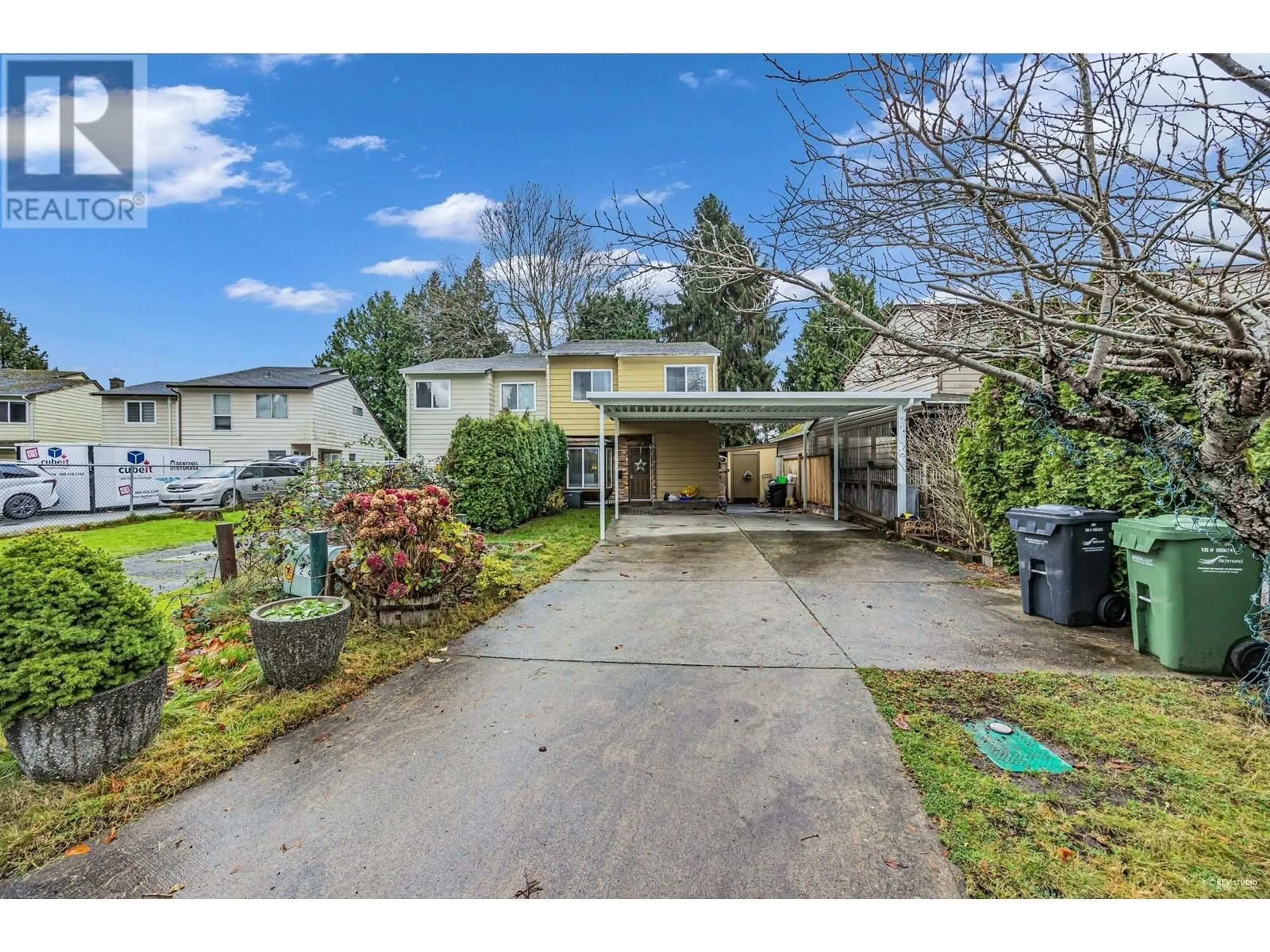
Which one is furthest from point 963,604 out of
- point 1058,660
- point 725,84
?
point 725,84

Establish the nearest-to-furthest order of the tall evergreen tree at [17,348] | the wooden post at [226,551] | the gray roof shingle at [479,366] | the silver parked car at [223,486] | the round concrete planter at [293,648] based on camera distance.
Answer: the round concrete planter at [293,648] → the wooden post at [226,551] → the silver parked car at [223,486] → the gray roof shingle at [479,366] → the tall evergreen tree at [17,348]

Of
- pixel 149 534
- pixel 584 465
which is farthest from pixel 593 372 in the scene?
pixel 149 534

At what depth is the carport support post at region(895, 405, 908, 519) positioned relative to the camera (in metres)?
10.6

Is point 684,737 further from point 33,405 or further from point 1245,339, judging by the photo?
point 33,405

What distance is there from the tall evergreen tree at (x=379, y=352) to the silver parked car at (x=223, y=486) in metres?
14.6

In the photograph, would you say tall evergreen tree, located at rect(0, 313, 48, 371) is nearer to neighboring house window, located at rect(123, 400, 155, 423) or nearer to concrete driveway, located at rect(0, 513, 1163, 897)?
neighboring house window, located at rect(123, 400, 155, 423)

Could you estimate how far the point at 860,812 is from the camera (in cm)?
226

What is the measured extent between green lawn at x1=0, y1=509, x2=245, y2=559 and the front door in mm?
10547

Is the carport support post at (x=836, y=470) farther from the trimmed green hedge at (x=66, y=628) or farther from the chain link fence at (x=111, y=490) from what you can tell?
the chain link fence at (x=111, y=490)

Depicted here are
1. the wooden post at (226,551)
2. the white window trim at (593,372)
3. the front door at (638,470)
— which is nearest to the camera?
the wooden post at (226,551)

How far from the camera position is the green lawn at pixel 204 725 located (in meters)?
2.21

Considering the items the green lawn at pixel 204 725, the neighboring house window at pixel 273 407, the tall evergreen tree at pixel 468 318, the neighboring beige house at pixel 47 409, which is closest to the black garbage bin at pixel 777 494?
the green lawn at pixel 204 725

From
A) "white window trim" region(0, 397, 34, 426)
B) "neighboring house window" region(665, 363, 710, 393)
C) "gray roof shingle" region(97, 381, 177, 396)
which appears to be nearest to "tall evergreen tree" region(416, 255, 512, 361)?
"gray roof shingle" region(97, 381, 177, 396)

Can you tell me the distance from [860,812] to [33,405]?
30.6 meters
